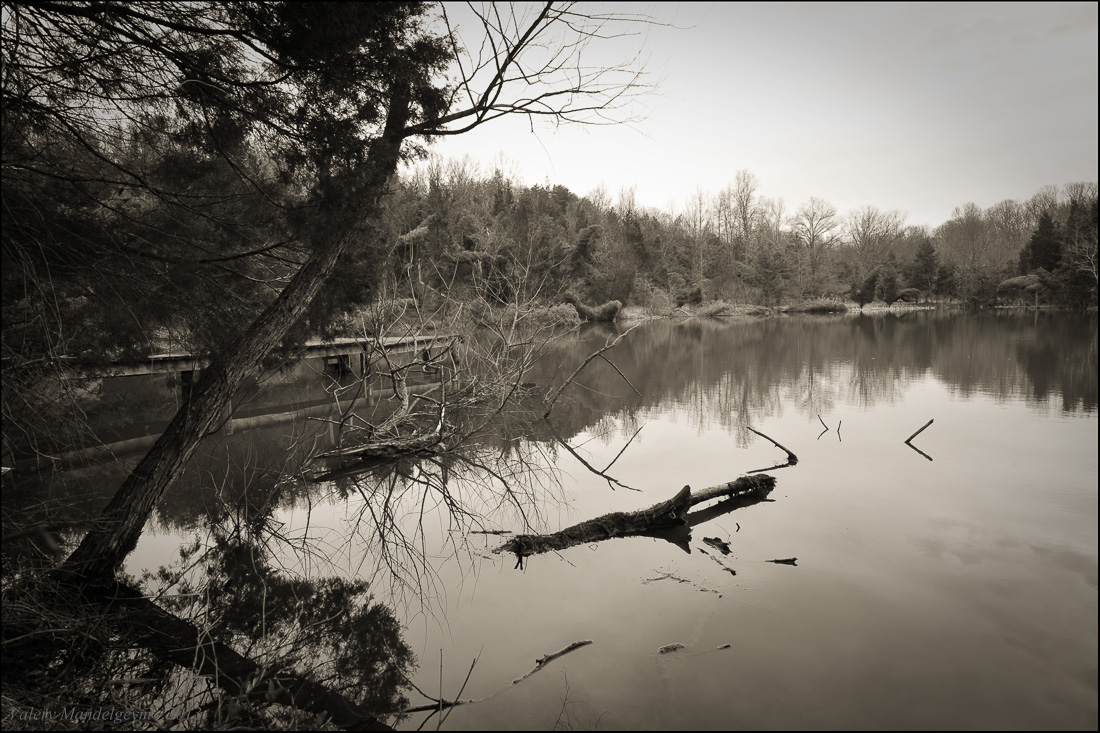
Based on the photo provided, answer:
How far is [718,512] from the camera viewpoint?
A: 247 inches

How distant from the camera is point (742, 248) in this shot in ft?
176

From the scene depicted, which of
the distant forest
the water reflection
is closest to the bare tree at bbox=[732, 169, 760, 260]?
the distant forest

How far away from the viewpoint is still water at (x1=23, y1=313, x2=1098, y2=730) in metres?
3.40

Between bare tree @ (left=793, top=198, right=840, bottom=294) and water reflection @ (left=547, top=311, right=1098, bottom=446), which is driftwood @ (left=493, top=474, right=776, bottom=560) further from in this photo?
bare tree @ (left=793, top=198, right=840, bottom=294)

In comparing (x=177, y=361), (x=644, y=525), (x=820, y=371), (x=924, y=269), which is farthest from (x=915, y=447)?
(x=924, y=269)

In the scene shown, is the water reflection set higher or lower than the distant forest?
lower

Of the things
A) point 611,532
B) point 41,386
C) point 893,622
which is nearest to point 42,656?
point 41,386

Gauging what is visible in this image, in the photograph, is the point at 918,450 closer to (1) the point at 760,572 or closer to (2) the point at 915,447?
(2) the point at 915,447

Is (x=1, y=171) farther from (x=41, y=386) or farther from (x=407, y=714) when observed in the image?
(x=407, y=714)

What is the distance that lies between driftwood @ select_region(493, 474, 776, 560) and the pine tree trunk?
2582mm

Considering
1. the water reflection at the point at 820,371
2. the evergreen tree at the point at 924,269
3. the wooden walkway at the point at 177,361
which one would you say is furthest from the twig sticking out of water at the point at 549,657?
the evergreen tree at the point at 924,269

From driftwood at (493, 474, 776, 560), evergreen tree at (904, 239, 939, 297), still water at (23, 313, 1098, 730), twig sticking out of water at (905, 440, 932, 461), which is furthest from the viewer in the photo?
evergreen tree at (904, 239, 939, 297)

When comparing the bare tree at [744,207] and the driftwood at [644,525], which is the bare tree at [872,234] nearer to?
the bare tree at [744,207]

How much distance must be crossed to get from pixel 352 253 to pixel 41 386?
3.11 meters
